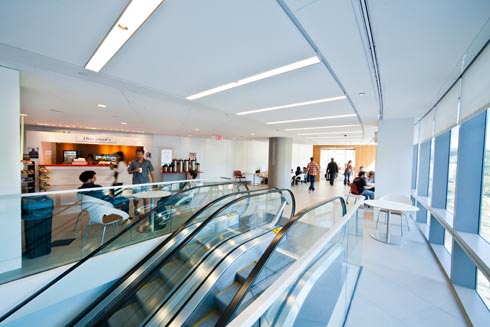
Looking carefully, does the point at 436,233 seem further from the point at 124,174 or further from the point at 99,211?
the point at 124,174

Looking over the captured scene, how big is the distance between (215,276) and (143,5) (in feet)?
10.2

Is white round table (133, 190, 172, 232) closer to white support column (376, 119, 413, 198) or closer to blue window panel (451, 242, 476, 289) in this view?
blue window panel (451, 242, 476, 289)

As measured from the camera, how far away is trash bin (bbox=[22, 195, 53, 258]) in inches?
116

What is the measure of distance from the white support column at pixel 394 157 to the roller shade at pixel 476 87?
8.50 ft

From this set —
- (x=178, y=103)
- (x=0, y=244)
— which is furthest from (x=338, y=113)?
(x=0, y=244)

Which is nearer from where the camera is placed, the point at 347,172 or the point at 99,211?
the point at 99,211

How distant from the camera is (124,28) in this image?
1.73 m

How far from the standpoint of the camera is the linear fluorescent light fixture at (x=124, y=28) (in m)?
1.47

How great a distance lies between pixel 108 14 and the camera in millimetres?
1562

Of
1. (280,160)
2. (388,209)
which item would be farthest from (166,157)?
(388,209)

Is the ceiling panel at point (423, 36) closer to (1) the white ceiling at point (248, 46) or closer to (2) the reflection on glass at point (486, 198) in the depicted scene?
(1) the white ceiling at point (248, 46)

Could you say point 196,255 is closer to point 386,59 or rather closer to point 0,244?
point 0,244

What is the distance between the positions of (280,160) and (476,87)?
8.15 metres

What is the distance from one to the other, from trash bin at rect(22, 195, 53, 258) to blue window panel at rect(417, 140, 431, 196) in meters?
8.31
